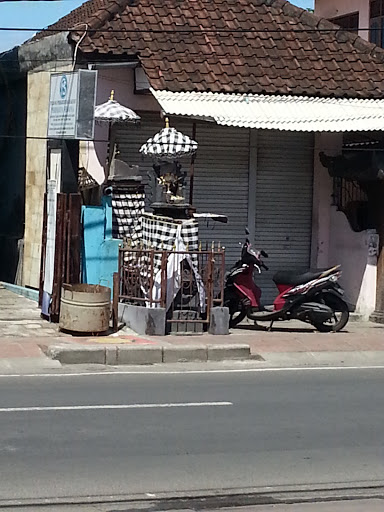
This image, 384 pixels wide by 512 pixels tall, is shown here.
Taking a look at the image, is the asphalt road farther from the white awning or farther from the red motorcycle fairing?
the white awning

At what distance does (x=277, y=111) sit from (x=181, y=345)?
5.09 metres

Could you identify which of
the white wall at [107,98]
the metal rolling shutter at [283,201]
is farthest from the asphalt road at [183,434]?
the metal rolling shutter at [283,201]

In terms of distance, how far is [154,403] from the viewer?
9.81 m

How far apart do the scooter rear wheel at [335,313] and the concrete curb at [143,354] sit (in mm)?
2559

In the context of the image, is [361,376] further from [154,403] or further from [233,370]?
[154,403]

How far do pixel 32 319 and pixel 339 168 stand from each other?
6.11 m

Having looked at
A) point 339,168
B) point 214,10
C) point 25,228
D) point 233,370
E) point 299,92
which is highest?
point 214,10

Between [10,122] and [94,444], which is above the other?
[10,122]

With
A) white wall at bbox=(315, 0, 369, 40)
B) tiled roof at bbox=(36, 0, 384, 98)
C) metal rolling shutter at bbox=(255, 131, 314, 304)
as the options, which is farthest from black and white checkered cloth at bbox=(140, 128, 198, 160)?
white wall at bbox=(315, 0, 369, 40)

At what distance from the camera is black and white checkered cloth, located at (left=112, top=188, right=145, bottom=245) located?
16.0 m

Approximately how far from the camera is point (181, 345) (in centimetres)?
1333

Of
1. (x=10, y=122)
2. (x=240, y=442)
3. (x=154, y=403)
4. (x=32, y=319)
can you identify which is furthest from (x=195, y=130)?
(x=240, y=442)

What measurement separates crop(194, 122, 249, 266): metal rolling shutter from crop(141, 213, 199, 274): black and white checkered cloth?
8.11ft

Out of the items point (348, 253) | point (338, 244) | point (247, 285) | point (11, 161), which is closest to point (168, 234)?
point (247, 285)
